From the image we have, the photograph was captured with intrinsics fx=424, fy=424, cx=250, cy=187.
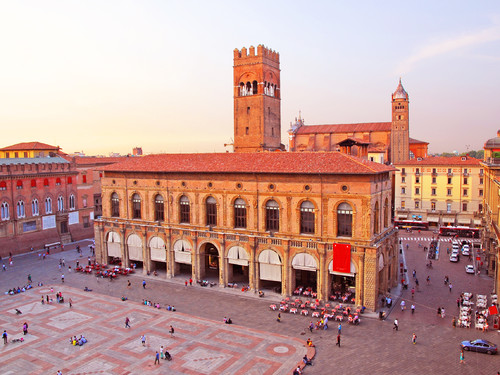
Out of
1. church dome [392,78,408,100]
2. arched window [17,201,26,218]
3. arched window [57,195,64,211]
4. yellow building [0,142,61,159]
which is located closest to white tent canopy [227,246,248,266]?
arched window [17,201,26,218]

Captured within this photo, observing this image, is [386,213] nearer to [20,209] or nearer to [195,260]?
[195,260]

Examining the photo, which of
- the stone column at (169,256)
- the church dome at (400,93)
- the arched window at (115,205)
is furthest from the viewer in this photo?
the church dome at (400,93)

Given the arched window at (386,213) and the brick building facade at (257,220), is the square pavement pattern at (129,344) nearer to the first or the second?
the brick building facade at (257,220)

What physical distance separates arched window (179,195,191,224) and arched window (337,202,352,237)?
59.7 feet

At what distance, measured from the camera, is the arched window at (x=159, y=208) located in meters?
52.4

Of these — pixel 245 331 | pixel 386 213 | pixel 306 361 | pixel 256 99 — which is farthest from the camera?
pixel 256 99

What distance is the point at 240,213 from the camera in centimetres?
4697

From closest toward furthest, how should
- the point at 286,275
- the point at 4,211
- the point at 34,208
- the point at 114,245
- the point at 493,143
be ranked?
the point at 286,275 < the point at 114,245 < the point at 493,143 < the point at 4,211 < the point at 34,208

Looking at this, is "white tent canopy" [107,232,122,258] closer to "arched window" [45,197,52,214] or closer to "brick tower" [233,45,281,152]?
"arched window" [45,197,52,214]

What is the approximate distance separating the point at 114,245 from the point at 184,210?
12.4 m

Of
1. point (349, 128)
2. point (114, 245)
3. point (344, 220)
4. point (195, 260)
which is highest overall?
point (349, 128)

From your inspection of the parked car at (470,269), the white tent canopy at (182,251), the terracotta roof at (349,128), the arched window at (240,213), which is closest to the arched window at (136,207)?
the white tent canopy at (182,251)

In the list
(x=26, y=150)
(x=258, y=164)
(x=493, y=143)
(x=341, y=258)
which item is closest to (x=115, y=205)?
(x=258, y=164)

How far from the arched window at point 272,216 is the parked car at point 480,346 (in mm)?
20093
